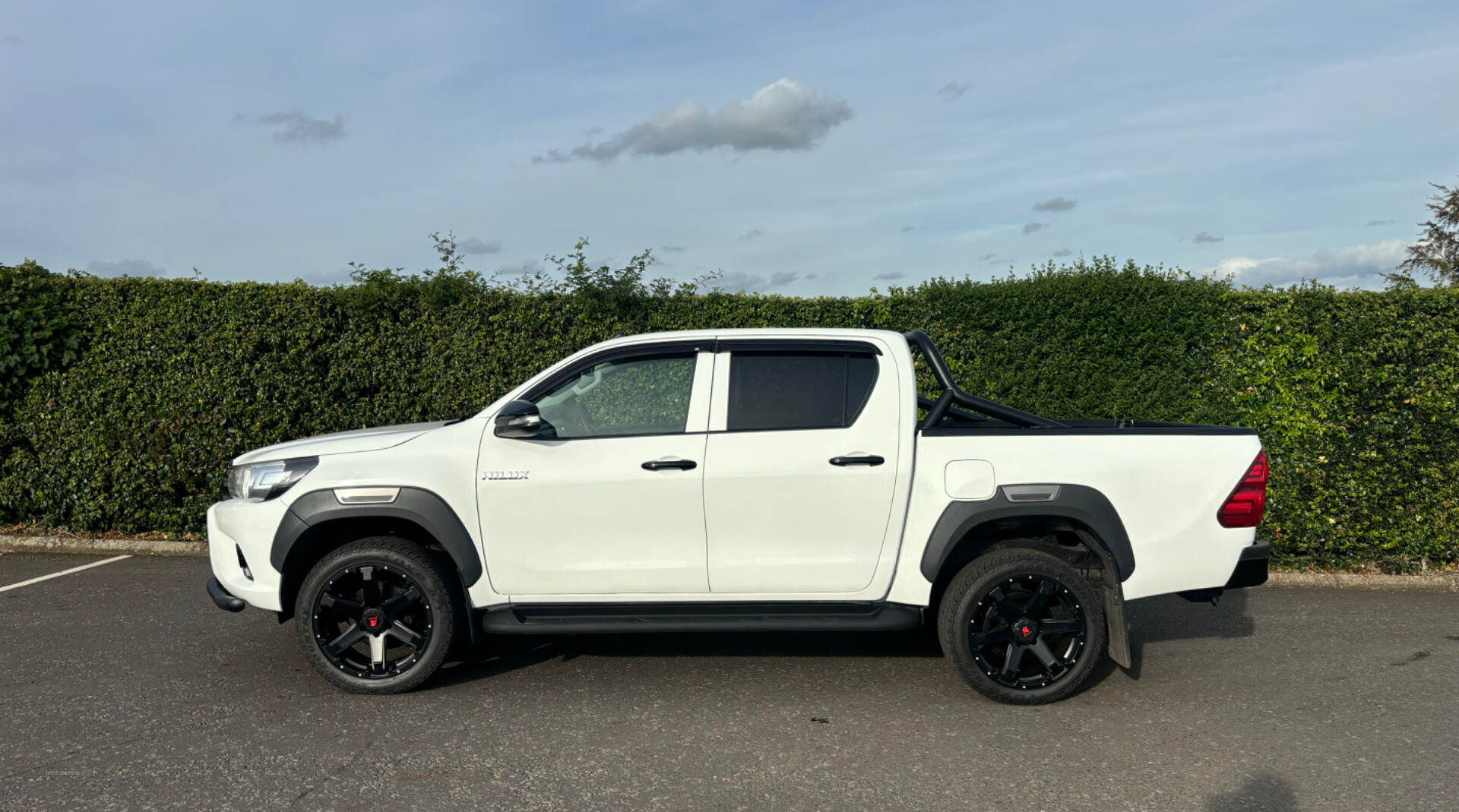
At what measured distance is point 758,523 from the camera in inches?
206

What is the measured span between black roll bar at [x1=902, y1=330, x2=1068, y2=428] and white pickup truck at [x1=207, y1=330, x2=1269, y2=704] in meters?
0.24

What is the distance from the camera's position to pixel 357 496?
5.34 meters

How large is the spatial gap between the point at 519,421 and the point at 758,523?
1276 millimetres

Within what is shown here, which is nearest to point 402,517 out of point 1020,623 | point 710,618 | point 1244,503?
point 710,618

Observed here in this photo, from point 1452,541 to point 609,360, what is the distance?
7264mm

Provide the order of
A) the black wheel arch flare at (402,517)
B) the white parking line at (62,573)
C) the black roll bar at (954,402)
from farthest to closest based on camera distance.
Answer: the white parking line at (62,573), the black roll bar at (954,402), the black wheel arch flare at (402,517)

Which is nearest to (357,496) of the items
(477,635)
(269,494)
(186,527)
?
(269,494)

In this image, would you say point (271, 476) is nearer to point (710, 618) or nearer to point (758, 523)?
point (710, 618)

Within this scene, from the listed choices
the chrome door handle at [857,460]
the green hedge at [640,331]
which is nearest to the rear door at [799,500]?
the chrome door handle at [857,460]

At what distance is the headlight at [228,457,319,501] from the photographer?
5.41 meters

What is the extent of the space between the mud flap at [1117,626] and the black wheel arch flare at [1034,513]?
150 millimetres

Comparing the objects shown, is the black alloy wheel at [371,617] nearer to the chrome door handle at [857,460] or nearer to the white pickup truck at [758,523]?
the white pickup truck at [758,523]

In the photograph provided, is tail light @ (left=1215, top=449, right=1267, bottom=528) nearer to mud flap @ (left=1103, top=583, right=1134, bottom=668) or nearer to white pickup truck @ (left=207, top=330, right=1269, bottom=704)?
white pickup truck @ (left=207, top=330, right=1269, bottom=704)

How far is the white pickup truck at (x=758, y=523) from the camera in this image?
522 centimetres
